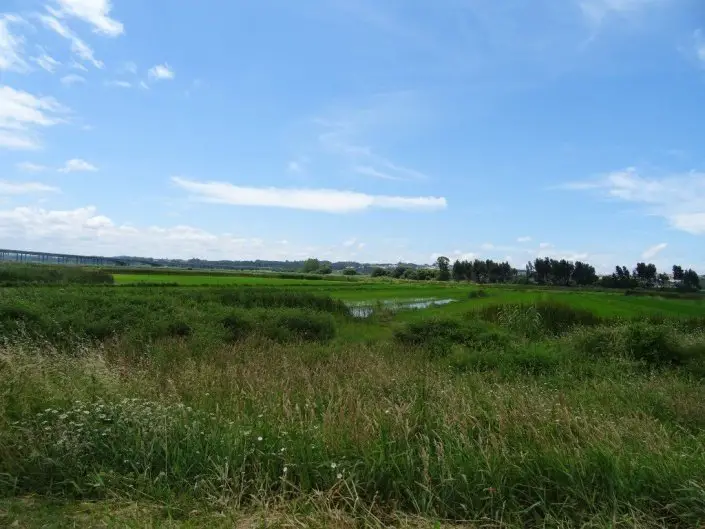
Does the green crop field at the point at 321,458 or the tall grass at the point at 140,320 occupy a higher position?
the green crop field at the point at 321,458

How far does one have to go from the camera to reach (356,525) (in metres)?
3.58

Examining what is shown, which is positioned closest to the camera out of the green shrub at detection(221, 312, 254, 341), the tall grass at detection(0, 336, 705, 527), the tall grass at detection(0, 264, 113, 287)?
the tall grass at detection(0, 336, 705, 527)

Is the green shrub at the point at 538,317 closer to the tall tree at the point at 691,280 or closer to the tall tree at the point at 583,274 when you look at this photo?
the tall tree at the point at 691,280

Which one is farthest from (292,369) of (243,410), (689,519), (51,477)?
(689,519)

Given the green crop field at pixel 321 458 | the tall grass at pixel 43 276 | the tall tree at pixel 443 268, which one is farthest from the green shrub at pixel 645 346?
the tall tree at pixel 443 268

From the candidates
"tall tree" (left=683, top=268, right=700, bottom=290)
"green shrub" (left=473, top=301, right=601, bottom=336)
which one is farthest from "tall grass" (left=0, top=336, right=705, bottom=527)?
"tall tree" (left=683, top=268, right=700, bottom=290)

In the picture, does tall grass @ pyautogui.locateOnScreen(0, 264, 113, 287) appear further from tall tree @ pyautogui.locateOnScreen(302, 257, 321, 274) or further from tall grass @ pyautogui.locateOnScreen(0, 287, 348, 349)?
tall tree @ pyautogui.locateOnScreen(302, 257, 321, 274)

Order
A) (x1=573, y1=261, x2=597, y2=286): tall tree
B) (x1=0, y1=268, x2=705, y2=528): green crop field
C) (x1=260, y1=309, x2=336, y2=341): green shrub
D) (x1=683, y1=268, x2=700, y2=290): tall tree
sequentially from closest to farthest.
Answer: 1. (x1=0, y1=268, x2=705, y2=528): green crop field
2. (x1=260, y1=309, x2=336, y2=341): green shrub
3. (x1=683, y1=268, x2=700, y2=290): tall tree
4. (x1=573, y1=261, x2=597, y2=286): tall tree

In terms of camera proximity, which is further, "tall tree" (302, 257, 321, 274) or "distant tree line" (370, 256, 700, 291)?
"tall tree" (302, 257, 321, 274)

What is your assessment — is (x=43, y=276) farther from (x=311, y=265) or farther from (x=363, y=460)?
(x=311, y=265)

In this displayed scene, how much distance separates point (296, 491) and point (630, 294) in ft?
188

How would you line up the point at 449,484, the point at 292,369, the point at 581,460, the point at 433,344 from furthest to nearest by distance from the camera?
1. the point at 433,344
2. the point at 292,369
3. the point at 581,460
4. the point at 449,484

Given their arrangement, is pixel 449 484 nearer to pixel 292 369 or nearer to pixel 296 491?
pixel 296 491

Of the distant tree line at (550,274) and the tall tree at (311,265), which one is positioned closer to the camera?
the distant tree line at (550,274)
